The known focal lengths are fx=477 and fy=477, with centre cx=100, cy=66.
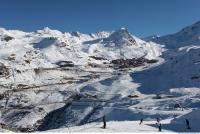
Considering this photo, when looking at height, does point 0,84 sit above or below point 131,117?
above

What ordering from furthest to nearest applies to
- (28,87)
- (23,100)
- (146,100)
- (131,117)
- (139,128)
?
(28,87) → (23,100) → (146,100) → (131,117) → (139,128)

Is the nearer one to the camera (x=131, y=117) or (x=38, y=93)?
(x=131, y=117)

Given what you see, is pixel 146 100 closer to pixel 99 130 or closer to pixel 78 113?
pixel 78 113

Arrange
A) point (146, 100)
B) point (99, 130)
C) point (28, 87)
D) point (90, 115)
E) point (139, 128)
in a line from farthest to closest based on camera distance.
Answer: point (28, 87) < point (146, 100) < point (90, 115) < point (139, 128) < point (99, 130)

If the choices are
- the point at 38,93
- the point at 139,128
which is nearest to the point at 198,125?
the point at 139,128

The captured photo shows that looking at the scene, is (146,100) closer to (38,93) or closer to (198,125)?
(38,93)

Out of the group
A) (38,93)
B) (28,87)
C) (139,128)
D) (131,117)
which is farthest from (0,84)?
(139,128)

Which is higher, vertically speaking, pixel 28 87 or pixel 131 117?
pixel 28 87

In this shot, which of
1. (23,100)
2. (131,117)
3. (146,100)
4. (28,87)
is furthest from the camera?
(28,87)

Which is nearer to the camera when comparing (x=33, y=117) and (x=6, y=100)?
(x=33, y=117)
